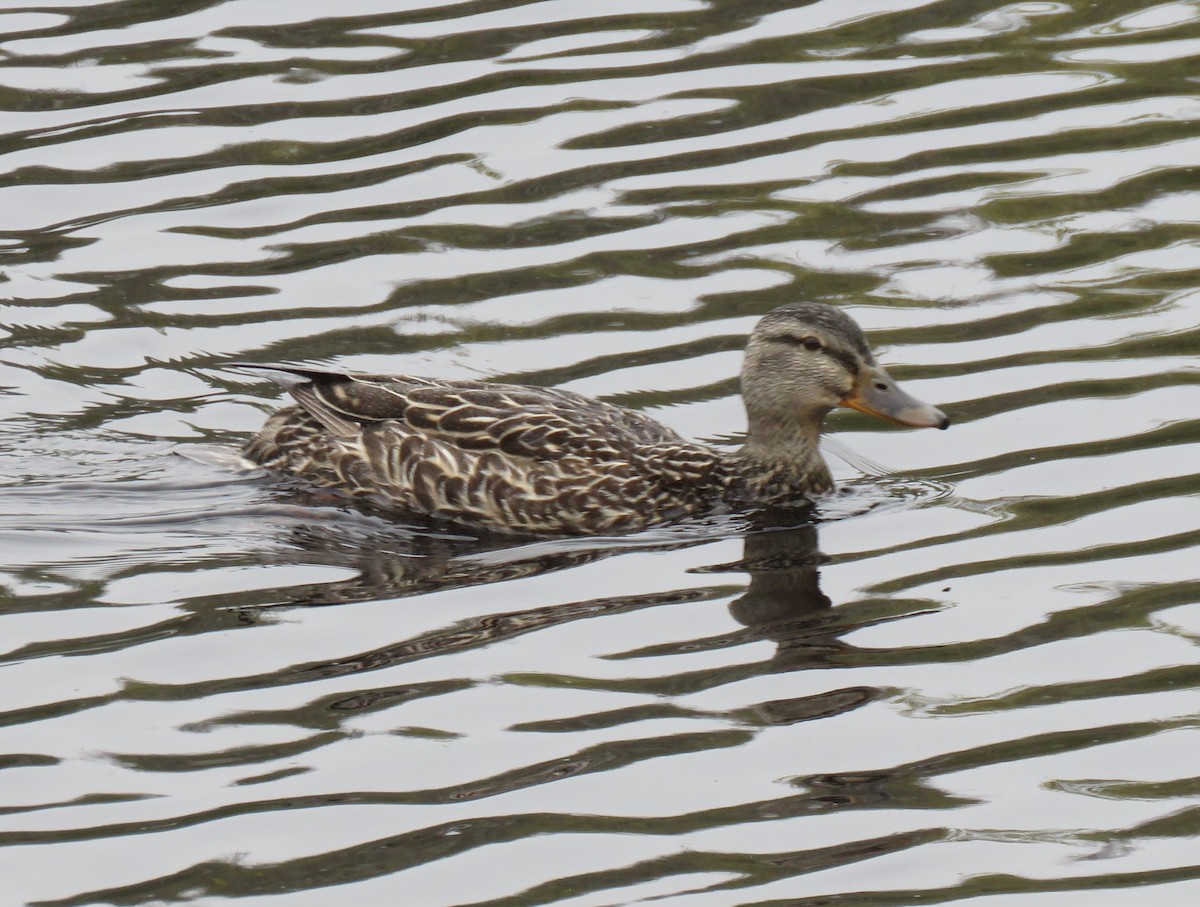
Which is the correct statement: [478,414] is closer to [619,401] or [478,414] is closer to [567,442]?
[567,442]

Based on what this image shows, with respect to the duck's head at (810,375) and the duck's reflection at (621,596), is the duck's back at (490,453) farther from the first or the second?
the duck's head at (810,375)

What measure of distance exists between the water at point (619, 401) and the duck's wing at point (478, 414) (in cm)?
49

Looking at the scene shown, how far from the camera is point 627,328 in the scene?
1186cm

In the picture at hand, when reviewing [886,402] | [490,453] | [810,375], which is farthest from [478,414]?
[886,402]

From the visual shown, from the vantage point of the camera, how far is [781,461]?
10844 mm

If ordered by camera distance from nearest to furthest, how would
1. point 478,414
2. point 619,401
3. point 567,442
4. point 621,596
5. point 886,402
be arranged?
point 621,596 < point 886,402 < point 567,442 < point 478,414 < point 619,401

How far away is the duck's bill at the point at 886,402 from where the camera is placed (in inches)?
406

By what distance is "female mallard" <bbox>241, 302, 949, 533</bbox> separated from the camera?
10516 mm

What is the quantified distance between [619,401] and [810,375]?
1122 mm

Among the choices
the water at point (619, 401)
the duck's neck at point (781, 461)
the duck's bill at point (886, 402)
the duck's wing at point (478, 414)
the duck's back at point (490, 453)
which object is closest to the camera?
the water at point (619, 401)

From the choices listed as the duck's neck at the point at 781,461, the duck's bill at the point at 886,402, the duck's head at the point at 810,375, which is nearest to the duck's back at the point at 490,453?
the duck's neck at the point at 781,461

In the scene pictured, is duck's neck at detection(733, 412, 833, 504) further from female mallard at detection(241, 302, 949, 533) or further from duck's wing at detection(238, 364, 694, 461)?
duck's wing at detection(238, 364, 694, 461)

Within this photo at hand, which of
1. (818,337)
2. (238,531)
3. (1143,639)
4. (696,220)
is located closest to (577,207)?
(696,220)

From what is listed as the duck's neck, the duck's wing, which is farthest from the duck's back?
the duck's neck
